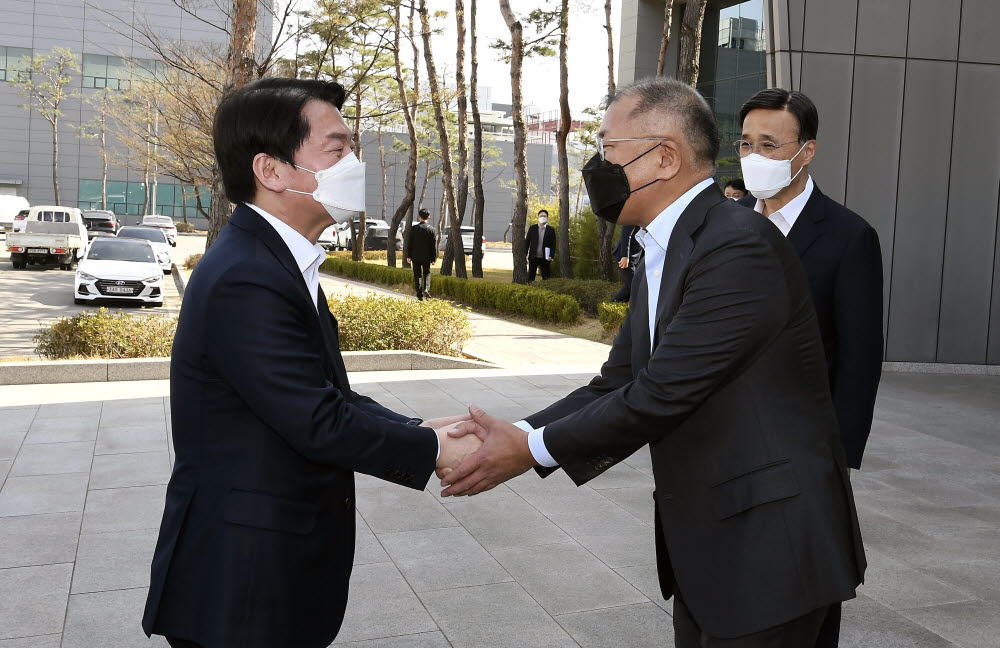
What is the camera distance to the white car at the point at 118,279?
18375 mm

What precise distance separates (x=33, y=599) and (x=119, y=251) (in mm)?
17062

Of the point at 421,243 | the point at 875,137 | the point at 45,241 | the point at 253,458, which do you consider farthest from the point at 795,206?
the point at 45,241

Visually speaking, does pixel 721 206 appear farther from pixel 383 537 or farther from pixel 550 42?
pixel 550 42

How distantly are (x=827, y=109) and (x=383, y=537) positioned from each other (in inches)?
370

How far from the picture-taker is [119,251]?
19766 mm

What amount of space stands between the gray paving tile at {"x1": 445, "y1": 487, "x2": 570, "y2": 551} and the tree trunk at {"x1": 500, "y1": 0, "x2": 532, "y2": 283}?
1581 centimetres

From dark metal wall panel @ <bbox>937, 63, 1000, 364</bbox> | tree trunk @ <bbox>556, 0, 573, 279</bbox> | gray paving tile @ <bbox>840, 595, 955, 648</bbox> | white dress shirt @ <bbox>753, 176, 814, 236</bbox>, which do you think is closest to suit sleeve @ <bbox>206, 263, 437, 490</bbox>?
white dress shirt @ <bbox>753, 176, 814, 236</bbox>

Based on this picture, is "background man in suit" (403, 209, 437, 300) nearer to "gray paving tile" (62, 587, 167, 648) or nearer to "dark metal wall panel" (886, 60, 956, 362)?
"dark metal wall panel" (886, 60, 956, 362)

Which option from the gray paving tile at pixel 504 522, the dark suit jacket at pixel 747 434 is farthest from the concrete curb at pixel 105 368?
the dark suit jacket at pixel 747 434

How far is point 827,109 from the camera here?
1207 centimetres

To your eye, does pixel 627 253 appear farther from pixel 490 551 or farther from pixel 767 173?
pixel 767 173

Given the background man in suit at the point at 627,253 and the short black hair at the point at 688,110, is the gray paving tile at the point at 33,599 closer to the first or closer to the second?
the short black hair at the point at 688,110

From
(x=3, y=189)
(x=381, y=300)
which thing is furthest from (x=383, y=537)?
(x=3, y=189)

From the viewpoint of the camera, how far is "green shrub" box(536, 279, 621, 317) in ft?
59.2
